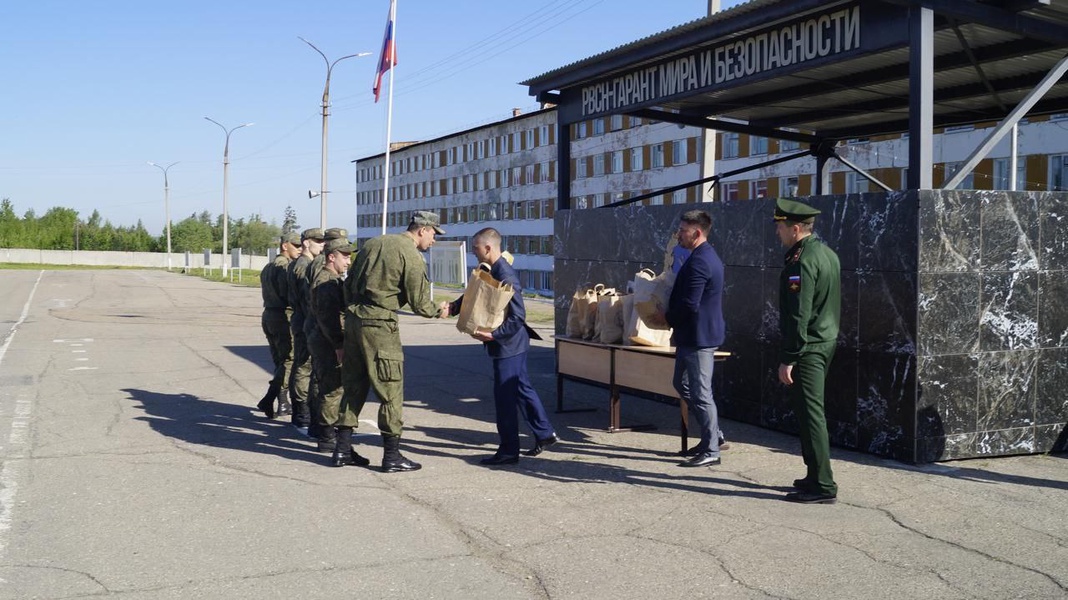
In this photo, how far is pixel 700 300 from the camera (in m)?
7.47

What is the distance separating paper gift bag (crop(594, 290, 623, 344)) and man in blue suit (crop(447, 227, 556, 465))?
1.56 meters

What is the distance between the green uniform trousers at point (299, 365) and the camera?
914 cm

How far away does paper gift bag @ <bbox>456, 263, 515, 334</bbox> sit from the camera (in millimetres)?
7586

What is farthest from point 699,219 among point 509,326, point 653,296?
point 509,326

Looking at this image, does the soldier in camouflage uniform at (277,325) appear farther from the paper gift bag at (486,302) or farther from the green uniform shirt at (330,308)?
the paper gift bag at (486,302)

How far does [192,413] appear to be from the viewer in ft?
33.4

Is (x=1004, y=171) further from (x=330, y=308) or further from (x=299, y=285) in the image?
(x=330, y=308)

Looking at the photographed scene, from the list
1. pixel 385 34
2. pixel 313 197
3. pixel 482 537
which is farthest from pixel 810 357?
pixel 313 197

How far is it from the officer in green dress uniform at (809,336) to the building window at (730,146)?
48.4 metres

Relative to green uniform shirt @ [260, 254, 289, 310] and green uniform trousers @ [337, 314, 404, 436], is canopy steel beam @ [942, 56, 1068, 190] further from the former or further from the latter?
green uniform shirt @ [260, 254, 289, 310]

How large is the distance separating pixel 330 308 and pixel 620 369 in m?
2.67

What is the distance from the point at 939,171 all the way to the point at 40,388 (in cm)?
3566

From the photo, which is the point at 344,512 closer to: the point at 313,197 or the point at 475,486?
the point at 475,486

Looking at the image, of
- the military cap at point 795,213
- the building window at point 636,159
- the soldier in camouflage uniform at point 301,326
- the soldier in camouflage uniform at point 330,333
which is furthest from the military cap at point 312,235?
the building window at point 636,159
